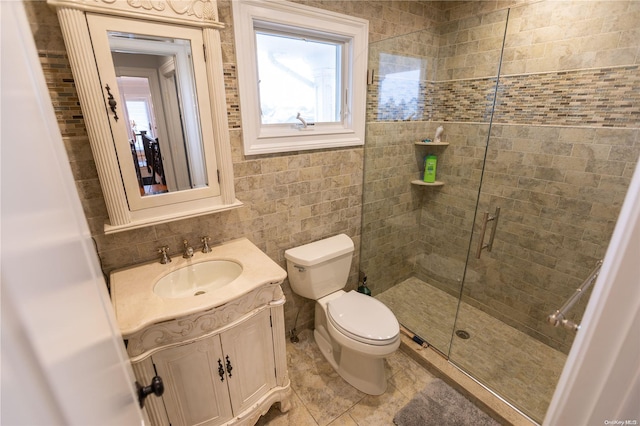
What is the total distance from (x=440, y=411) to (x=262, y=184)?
1.63 m

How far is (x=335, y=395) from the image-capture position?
1.72 meters

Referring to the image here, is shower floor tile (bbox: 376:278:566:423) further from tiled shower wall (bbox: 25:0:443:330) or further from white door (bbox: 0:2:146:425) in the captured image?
white door (bbox: 0:2:146:425)

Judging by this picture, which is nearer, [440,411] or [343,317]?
[440,411]

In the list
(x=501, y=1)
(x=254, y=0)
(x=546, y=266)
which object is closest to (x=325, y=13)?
(x=254, y=0)

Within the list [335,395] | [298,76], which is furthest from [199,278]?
[298,76]

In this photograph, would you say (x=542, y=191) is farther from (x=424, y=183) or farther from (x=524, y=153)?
(x=424, y=183)

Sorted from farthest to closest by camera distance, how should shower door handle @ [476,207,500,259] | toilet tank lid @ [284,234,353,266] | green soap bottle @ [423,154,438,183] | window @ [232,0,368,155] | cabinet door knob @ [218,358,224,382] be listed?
1. green soap bottle @ [423,154,438,183]
2. shower door handle @ [476,207,500,259]
3. toilet tank lid @ [284,234,353,266]
4. window @ [232,0,368,155]
5. cabinet door knob @ [218,358,224,382]

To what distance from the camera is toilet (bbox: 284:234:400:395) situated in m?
1.61

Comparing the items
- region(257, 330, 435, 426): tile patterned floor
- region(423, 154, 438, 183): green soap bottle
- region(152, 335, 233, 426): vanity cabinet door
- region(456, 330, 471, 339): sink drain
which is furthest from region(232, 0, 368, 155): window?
region(456, 330, 471, 339): sink drain

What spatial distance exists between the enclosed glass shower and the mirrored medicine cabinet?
1127mm

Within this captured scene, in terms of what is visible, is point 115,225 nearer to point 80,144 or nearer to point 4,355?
point 80,144

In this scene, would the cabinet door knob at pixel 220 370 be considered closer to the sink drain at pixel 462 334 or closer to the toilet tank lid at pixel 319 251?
the toilet tank lid at pixel 319 251

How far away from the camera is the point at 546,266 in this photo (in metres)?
1.98

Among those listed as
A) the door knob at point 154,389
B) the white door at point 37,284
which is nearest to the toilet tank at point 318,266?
the door knob at point 154,389
